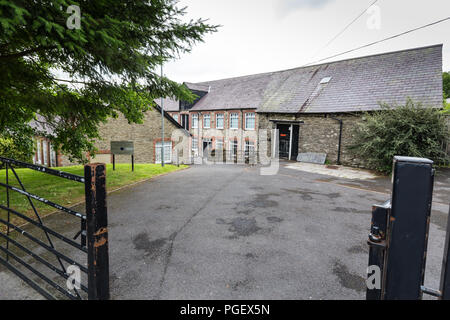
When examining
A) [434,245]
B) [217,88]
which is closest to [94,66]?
[434,245]

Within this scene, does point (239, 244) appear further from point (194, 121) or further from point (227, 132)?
point (194, 121)

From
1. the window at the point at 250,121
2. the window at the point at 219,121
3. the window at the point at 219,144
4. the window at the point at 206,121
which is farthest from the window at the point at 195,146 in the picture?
the window at the point at 250,121

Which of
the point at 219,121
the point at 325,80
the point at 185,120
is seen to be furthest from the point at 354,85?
the point at 185,120

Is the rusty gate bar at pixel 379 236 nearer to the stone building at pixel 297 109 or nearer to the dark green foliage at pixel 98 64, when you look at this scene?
the dark green foliage at pixel 98 64

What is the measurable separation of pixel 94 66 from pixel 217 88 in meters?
27.7

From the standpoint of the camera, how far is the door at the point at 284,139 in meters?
21.2

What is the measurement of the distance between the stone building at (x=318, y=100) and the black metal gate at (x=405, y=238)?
15.5m

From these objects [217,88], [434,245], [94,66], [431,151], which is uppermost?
[217,88]

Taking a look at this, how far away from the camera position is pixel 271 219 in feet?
20.6

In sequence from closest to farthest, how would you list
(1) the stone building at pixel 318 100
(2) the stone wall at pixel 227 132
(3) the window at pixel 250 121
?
(1) the stone building at pixel 318 100 < (3) the window at pixel 250 121 < (2) the stone wall at pixel 227 132

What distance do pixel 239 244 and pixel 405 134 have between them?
12.8 metres

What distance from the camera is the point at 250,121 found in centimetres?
2575

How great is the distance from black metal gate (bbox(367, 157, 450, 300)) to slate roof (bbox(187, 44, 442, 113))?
54.3 ft
